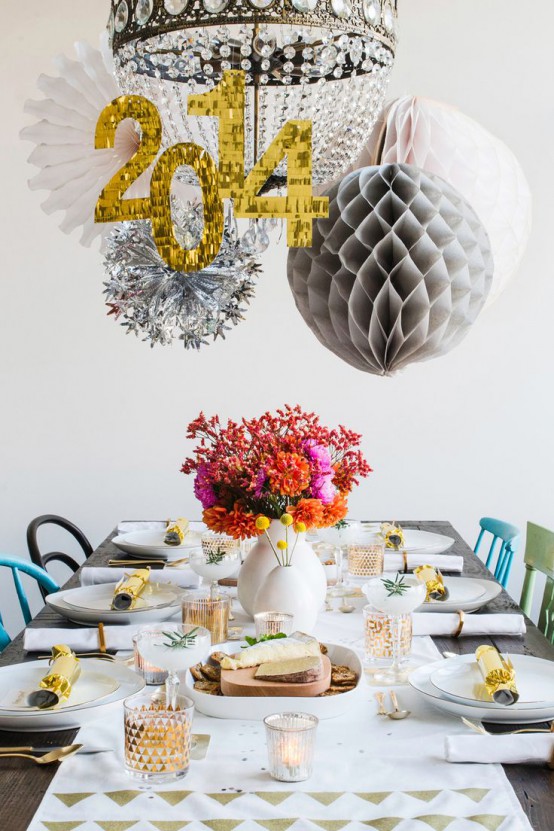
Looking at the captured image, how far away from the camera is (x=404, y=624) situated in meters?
1.68

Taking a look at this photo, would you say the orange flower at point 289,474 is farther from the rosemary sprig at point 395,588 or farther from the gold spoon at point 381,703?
the gold spoon at point 381,703

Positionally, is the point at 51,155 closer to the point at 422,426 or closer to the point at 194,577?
the point at 194,577

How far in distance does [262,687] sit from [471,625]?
60cm

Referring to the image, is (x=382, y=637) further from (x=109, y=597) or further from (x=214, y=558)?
(x=109, y=597)

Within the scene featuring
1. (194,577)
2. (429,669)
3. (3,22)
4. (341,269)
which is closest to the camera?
(341,269)

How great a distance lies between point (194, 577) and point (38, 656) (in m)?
0.59

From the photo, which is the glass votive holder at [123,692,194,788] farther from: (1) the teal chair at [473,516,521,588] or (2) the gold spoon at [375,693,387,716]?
(1) the teal chair at [473,516,521,588]

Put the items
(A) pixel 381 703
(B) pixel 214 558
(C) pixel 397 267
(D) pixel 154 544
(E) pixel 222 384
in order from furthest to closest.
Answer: (E) pixel 222 384 → (D) pixel 154 544 → (B) pixel 214 558 → (A) pixel 381 703 → (C) pixel 397 267

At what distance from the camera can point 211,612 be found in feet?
6.08

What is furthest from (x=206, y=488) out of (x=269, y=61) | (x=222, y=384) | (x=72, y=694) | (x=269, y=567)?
(x=222, y=384)

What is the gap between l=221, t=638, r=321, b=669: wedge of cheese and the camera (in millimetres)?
1506

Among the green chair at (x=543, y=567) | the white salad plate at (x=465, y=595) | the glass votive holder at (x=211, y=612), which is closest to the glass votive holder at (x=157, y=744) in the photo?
the glass votive holder at (x=211, y=612)

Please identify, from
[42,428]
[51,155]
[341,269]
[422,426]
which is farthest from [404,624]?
[42,428]

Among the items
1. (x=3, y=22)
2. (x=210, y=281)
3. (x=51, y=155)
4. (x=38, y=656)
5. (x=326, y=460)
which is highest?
(x=3, y=22)
